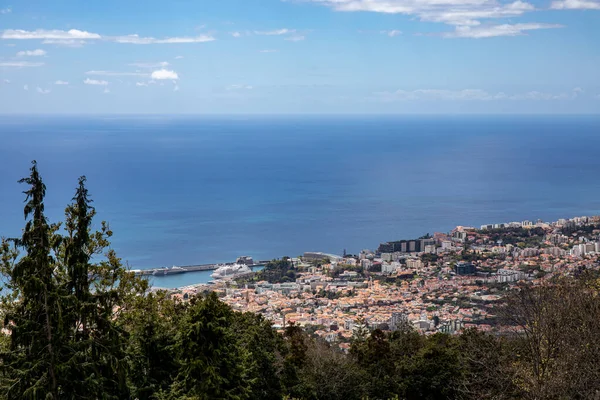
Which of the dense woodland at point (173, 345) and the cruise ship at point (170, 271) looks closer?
the dense woodland at point (173, 345)

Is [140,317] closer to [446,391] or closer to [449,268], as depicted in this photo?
[446,391]

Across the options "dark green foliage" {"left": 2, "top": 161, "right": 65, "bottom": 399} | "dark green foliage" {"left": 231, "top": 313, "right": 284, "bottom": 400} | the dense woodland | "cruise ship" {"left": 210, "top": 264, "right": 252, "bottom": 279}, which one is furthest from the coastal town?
"dark green foliage" {"left": 2, "top": 161, "right": 65, "bottom": 399}

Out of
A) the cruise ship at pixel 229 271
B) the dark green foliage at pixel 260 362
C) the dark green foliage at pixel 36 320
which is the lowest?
the cruise ship at pixel 229 271

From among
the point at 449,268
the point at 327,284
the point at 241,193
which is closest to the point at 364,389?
the point at 327,284

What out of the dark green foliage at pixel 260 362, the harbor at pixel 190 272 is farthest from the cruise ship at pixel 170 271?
the dark green foliage at pixel 260 362

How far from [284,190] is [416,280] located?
37.0 metres

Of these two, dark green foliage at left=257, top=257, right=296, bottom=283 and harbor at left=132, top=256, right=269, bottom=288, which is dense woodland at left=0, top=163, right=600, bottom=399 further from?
harbor at left=132, top=256, right=269, bottom=288

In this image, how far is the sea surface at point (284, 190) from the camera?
4262cm

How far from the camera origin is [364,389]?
36.2 ft

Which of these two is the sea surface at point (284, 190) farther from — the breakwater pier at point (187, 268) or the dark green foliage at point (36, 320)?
the dark green foliage at point (36, 320)

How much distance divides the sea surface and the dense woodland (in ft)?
71.8

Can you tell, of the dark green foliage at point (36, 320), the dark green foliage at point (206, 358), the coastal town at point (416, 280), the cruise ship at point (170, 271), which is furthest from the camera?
the cruise ship at point (170, 271)

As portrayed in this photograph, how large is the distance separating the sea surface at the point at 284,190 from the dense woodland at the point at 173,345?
21879 mm

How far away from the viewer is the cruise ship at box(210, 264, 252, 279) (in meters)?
31.8
